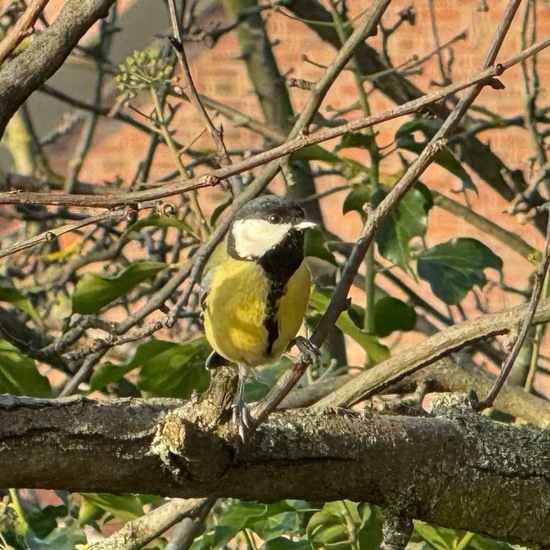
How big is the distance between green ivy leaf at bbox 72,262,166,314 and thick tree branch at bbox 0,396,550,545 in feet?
1.56

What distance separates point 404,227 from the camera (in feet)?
5.80

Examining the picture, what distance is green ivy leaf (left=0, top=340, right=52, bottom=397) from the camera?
1.50m

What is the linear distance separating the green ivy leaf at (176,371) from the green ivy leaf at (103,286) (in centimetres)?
11

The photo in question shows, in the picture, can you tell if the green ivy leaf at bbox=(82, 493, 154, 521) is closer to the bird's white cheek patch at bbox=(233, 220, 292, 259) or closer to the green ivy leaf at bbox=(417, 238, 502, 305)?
the bird's white cheek patch at bbox=(233, 220, 292, 259)

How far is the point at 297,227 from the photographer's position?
1486 millimetres

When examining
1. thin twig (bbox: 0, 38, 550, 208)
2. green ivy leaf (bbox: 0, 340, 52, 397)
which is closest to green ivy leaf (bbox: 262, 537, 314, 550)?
green ivy leaf (bbox: 0, 340, 52, 397)

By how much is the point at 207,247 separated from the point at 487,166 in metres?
1.15

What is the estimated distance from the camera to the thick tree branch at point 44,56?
48.5 inches

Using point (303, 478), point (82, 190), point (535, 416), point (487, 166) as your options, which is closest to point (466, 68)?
point (487, 166)

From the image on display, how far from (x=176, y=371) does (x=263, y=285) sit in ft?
0.82

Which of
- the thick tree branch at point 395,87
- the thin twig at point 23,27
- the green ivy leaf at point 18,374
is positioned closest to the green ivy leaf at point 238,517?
the green ivy leaf at point 18,374

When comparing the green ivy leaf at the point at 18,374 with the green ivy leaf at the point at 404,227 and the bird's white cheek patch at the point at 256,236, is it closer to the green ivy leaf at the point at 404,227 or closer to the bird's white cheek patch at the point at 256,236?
the bird's white cheek patch at the point at 256,236

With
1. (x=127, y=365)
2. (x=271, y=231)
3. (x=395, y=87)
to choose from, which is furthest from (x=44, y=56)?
(x=395, y=87)

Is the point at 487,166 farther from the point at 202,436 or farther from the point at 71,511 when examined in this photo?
the point at 202,436
